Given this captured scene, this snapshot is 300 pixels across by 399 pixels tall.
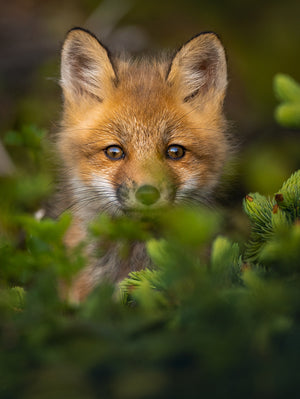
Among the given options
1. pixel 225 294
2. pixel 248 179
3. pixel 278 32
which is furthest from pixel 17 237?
pixel 278 32

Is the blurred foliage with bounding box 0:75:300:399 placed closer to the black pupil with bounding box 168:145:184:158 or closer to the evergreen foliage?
the evergreen foliage

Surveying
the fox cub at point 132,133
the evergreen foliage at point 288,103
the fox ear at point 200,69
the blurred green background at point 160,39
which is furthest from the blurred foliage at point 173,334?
the blurred green background at point 160,39

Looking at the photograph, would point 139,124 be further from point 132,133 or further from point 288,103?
point 288,103

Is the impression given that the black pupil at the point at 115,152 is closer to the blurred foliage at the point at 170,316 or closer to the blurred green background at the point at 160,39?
the blurred foliage at the point at 170,316

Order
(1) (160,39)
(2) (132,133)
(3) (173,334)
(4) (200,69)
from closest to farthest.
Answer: (3) (173,334) < (2) (132,133) < (4) (200,69) < (1) (160,39)

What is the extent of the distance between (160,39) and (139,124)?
3634 mm

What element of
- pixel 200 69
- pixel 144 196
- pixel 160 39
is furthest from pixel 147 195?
pixel 160 39

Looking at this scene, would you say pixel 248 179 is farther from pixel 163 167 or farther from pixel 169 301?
pixel 169 301

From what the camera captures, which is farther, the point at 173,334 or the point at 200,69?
the point at 200,69

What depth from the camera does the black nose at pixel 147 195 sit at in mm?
2170

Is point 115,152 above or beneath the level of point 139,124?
beneath

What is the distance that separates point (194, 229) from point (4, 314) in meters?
0.40

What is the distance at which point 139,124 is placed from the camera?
2.46 metres

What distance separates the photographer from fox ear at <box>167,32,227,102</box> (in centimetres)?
262
